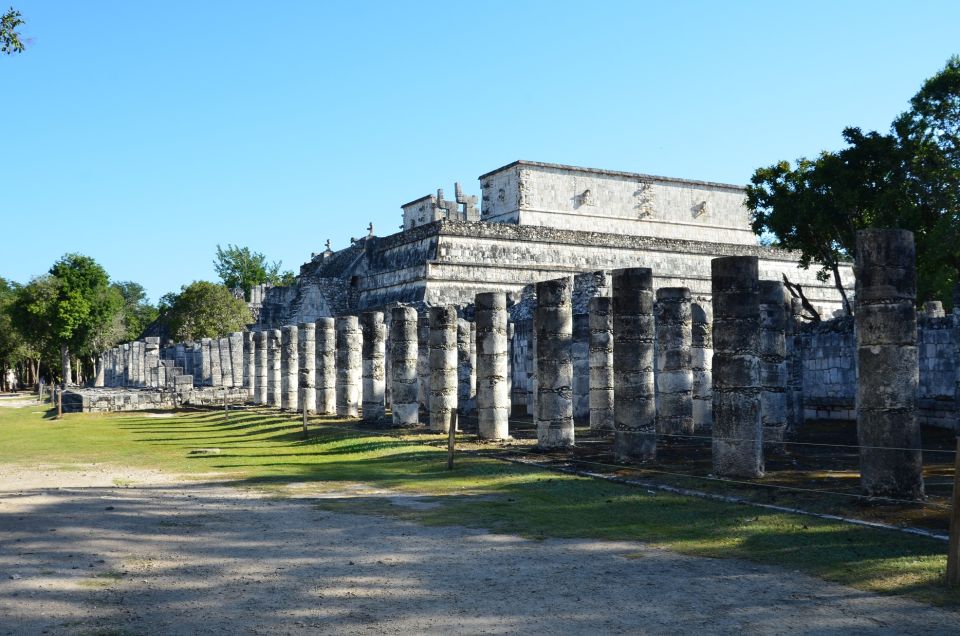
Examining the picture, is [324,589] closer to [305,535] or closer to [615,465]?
[305,535]

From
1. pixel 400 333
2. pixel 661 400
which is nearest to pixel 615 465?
pixel 661 400

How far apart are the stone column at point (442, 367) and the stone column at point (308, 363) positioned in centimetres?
643

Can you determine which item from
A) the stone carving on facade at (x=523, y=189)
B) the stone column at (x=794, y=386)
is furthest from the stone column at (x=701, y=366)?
the stone carving on facade at (x=523, y=189)

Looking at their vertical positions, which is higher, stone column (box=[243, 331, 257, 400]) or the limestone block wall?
the limestone block wall

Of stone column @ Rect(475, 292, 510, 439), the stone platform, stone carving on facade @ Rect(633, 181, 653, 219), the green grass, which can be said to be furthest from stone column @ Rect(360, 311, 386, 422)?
stone carving on facade @ Rect(633, 181, 653, 219)

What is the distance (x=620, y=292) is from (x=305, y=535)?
6704mm

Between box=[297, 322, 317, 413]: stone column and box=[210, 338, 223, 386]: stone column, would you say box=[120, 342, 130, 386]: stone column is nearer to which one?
box=[210, 338, 223, 386]: stone column

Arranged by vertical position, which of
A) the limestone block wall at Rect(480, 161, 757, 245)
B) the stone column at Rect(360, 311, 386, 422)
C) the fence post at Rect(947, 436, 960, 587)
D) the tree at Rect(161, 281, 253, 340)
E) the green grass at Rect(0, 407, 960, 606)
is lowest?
the green grass at Rect(0, 407, 960, 606)

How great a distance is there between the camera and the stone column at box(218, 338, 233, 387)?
3688cm

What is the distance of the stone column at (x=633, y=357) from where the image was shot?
12523 millimetres

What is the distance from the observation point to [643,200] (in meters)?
Answer: 48.9

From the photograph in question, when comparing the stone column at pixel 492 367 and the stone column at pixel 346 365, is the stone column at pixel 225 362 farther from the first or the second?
the stone column at pixel 492 367

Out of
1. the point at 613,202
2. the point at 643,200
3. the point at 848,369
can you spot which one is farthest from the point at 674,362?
the point at 643,200

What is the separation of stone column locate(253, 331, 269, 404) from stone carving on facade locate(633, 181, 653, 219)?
26.0 m
